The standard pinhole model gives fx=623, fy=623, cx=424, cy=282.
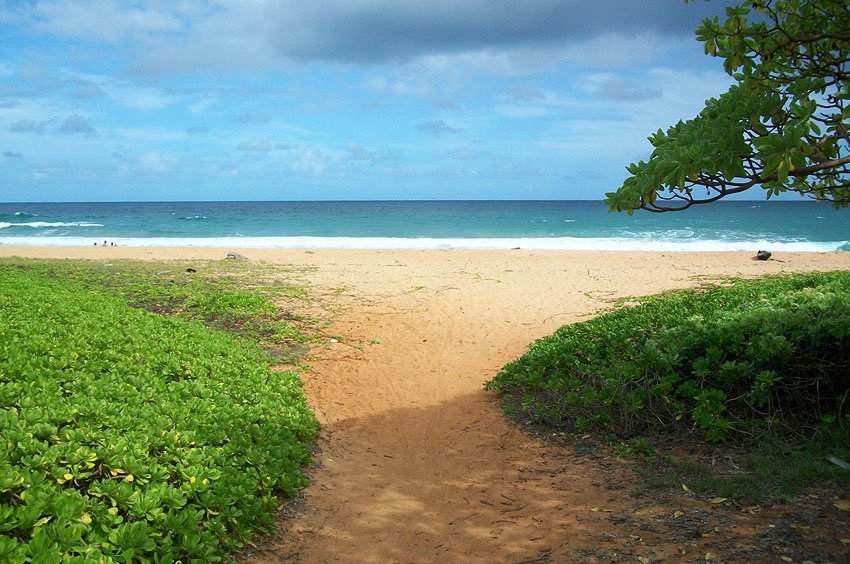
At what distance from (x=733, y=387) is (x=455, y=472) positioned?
2.51 meters

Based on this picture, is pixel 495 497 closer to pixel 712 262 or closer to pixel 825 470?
pixel 825 470

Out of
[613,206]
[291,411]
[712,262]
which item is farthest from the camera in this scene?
[712,262]

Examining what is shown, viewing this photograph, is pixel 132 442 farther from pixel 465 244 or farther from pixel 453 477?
pixel 465 244

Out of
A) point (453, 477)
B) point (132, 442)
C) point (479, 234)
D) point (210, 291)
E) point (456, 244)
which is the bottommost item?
point (453, 477)

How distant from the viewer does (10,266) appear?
45.7 ft

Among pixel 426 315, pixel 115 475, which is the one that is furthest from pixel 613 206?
pixel 426 315

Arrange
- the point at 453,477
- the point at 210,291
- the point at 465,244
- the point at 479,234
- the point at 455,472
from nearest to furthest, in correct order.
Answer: the point at 453,477
the point at 455,472
the point at 210,291
the point at 465,244
the point at 479,234

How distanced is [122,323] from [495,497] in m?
4.69

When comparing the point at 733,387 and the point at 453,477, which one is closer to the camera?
the point at 453,477

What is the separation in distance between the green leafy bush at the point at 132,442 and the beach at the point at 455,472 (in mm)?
407

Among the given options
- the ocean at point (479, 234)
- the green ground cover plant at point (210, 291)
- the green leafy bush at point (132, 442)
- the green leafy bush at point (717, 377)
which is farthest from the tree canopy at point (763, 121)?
the ocean at point (479, 234)

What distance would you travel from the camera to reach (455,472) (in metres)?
5.32

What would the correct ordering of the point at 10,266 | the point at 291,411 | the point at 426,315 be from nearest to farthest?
the point at 291,411 → the point at 426,315 → the point at 10,266

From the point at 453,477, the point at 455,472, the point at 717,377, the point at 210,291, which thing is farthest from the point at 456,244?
the point at 453,477
